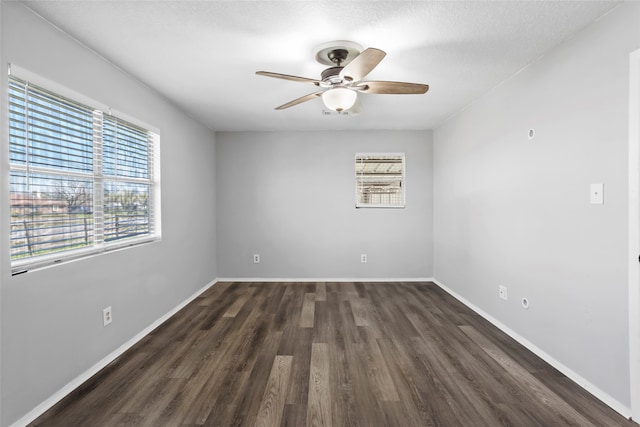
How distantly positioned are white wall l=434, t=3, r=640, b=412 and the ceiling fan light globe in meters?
1.52

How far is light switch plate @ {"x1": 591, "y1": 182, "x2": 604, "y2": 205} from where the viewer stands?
74.4 inches

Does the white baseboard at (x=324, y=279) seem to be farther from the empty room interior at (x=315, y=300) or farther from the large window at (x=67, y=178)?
the large window at (x=67, y=178)

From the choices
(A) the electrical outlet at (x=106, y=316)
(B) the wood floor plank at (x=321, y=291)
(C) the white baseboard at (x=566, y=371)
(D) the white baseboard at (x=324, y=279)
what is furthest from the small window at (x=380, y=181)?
(A) the electrical outlet at (x=106, y=316)

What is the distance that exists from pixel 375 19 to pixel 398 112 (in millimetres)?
2021

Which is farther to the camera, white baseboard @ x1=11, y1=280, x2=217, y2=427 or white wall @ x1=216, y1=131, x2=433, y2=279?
white wall @ x1=216, y1=131, x2=433, y2=279

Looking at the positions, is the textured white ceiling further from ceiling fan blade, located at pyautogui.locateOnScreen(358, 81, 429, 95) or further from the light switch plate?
the light switch plate

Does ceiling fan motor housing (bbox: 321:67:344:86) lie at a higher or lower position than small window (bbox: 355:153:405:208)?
higher

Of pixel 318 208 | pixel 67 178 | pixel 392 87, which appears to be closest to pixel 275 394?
pixel 67 178

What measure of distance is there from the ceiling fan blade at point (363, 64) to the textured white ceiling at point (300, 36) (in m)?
0.27

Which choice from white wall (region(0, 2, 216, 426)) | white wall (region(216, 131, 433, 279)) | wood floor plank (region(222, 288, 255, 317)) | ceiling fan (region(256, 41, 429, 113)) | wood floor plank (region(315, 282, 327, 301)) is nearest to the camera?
white wall (region(0, 2, 216, 426))

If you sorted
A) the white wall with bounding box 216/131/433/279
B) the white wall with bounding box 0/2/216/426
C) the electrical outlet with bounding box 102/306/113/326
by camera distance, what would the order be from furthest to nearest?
the white wall with bounding box 216/131/433/279, the electrical outlet with bounding box 102/306/113/326, the white wall with bounding box 0/2/216/426

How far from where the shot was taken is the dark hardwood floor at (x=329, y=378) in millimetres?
1735

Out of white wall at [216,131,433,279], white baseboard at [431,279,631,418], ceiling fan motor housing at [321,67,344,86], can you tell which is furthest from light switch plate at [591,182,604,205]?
white wall at [216,131,433,279]

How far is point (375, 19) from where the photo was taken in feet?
6.12
